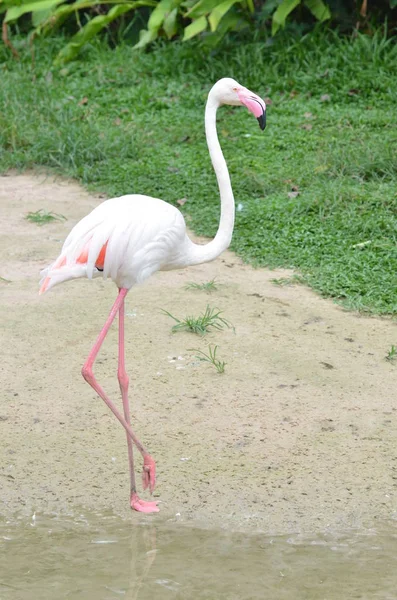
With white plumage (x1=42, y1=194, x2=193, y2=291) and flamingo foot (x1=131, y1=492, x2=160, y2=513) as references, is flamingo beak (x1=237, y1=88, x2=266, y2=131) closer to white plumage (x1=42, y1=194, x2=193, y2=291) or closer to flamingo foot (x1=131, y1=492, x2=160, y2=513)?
white plumage (x1=42, y1=194, x2=193, y2=291)

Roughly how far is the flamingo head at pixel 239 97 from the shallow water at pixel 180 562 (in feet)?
5.56

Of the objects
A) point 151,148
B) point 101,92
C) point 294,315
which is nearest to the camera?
point 294,315

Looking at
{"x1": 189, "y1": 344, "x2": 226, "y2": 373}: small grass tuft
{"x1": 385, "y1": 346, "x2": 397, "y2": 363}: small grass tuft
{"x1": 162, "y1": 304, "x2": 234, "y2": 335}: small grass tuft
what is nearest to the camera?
{"x1": 189, "y1": 344, "x2": 226, "y2": 373}: small grass tuft

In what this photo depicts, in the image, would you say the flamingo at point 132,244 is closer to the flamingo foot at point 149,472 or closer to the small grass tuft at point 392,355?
the flamingo foot at point 149,472

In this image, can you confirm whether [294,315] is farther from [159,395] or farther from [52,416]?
[52,416]

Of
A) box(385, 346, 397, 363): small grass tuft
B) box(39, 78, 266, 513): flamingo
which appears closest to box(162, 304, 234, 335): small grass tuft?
box(385, 346, 397, 363): small grass tuft

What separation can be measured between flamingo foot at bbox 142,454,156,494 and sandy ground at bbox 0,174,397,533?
59mm

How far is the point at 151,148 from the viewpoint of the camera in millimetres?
7766

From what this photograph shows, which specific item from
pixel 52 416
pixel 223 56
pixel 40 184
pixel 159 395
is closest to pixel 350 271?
pixel 159 395

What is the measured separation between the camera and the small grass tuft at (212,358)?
4656 mm

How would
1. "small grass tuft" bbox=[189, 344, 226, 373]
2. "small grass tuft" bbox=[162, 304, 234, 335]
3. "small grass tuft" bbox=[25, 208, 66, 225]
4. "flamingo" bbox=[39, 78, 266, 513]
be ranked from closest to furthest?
"flamingo" bbox=[39, 78, 266, 513] < "small grass tuft" bbox=[189, 344, 226, 373] < "small grass tuft" bbox=[162, 304, 234, 335] < "small grass tuft" bbox=[25, 208, 66, 225]

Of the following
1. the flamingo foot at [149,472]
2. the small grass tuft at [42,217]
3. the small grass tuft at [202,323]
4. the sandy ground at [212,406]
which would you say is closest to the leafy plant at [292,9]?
the small grass tuft at [42,217]

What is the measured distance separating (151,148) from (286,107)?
1.33 meters

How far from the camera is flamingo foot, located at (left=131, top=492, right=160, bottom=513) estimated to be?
3705 millimetres
